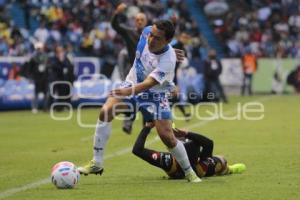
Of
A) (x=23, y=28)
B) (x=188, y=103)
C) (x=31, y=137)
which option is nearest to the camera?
(x=31, y=137)

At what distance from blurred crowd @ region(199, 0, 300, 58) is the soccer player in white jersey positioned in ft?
93.4

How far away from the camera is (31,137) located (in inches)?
694

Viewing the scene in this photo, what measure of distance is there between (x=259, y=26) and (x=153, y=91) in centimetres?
3152

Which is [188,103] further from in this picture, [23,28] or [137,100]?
[137,100]

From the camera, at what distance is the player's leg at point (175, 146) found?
32.7 feet

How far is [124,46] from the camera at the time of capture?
26422mm

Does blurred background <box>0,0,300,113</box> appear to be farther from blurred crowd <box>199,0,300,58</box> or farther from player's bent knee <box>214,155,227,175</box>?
player's bent knee <box>214,155,227,175</box>

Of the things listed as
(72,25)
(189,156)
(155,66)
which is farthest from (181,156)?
(72,25)

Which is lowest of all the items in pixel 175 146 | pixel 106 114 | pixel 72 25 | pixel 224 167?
pixel 224 167

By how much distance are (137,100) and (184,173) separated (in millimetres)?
1088

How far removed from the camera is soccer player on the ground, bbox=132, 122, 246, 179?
10.4m

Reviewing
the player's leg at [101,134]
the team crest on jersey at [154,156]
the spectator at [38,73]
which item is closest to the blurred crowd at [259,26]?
the spectator at [38,73]

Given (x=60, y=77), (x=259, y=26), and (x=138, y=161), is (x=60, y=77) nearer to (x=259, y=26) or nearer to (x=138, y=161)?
(x=138, y=161)

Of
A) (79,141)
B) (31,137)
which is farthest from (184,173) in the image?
(31,137)
